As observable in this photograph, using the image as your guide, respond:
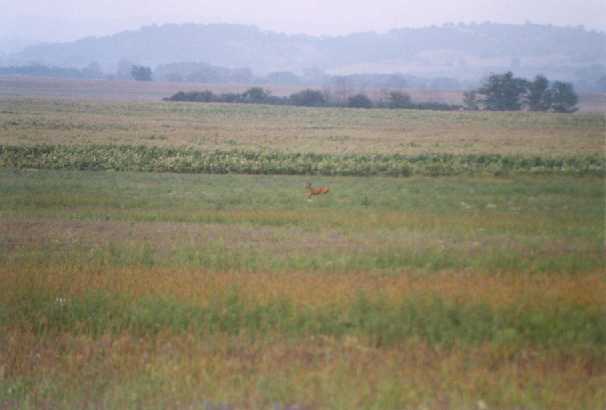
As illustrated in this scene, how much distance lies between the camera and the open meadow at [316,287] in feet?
21.9

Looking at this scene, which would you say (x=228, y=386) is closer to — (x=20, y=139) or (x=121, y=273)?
(x=121, y=273)

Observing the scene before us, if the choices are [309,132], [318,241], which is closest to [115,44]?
[309,132]

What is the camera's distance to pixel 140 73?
1201 inches

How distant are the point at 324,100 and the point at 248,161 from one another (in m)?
8.15

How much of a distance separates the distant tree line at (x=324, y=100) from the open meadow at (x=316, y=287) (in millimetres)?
7496

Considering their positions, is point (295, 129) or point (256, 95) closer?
point (295, 129)

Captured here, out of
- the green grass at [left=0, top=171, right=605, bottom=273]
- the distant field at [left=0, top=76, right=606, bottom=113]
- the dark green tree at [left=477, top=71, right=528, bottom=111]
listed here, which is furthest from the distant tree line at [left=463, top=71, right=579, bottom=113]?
the green grass at [left=0, top=171, right=605, bottom=273]

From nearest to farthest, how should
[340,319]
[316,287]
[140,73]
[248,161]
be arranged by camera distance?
[340,319]
[316,287]
[248,161]
[140,73]

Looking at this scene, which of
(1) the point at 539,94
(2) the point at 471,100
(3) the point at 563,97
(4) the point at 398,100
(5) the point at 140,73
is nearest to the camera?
(3) the point at 563,97

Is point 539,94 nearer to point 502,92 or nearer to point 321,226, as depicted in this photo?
point 502,92

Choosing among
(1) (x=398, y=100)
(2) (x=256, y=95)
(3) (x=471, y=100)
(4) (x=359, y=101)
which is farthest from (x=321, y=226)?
(2) (x=256, y=95)

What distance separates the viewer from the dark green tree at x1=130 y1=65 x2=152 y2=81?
2911cm

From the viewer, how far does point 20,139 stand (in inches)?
999

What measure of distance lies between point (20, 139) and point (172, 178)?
7.85m
